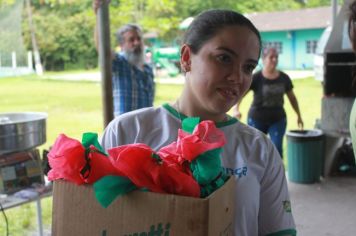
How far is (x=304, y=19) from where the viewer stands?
2464 centimetres

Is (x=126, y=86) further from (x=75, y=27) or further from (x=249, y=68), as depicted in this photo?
(x=75, y=27)

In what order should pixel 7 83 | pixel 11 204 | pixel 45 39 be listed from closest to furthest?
pixel 11 204 → pixel 7 83 → pixel 45 39

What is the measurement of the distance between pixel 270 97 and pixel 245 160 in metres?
4.18

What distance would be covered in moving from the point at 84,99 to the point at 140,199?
14303 millimetres

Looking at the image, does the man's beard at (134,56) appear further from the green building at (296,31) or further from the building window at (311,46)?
the building window at (311,46)

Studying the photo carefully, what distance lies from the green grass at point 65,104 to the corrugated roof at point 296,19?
632 centimetres

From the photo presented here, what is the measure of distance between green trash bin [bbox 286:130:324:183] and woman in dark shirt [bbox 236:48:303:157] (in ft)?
0.77

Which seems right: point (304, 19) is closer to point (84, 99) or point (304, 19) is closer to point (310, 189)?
point (84, 99)

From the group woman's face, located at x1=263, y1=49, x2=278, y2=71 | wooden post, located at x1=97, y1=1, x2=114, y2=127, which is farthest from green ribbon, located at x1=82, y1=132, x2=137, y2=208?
woman's face, located at x1=263, y1=49, x2=278, y2=71

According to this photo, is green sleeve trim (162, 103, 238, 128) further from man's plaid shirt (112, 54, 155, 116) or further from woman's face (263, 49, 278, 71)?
woman's face (263, 49, 278, 71)

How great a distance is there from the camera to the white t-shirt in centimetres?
120

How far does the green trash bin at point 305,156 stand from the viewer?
530 centimetres

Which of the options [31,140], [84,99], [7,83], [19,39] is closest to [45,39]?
[7,83]

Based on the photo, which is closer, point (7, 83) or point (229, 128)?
point (229, 128)
